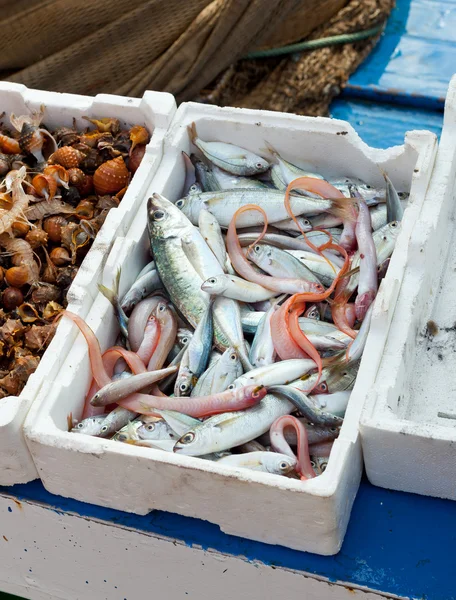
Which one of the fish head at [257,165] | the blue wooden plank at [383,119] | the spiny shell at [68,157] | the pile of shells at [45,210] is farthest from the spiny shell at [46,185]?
the blue wooden plank at [383,119]

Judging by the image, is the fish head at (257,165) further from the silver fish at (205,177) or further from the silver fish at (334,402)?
the silver fish at (334,402)

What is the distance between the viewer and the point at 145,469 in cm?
239

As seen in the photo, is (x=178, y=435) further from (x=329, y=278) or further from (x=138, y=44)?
(x=138, y=44)

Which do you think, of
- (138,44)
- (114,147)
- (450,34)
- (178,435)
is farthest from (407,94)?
(178,435)

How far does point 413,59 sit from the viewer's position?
195 inches

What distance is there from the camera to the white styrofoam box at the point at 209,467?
227 centimetres

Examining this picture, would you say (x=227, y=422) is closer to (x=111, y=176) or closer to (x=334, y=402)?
(x=334, y=402)

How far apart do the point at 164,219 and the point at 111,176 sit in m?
0.36

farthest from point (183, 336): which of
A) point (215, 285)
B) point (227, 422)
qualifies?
point (227, 422)

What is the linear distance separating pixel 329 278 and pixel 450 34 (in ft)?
8.93

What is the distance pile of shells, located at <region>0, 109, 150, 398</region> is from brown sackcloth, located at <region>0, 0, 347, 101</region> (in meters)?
0.92

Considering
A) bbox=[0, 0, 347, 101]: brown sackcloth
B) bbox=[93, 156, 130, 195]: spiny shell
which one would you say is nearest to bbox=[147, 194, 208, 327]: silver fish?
bbox=[93, 156, 130, 195]: spiny shell

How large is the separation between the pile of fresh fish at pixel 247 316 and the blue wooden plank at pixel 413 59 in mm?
1774

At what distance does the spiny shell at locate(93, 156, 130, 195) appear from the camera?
3227 mm
